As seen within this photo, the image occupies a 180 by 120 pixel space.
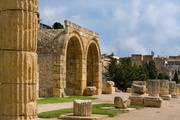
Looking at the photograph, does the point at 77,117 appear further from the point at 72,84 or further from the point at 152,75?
the point at 152,75

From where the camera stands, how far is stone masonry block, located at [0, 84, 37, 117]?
775cm

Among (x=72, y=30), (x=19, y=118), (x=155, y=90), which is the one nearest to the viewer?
(x=19, y=118)

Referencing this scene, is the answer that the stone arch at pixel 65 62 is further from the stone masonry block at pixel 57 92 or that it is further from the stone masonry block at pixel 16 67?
the stone masonry block at pixel 16 67

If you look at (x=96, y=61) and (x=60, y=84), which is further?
(x=96, y=61)

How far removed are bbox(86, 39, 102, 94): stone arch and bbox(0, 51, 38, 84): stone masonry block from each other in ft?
69.6

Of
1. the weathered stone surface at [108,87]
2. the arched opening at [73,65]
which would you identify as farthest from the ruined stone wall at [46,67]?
the weathered stone surface at [108,87]

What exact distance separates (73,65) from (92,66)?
3.47 m

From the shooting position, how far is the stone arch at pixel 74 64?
2593 cm

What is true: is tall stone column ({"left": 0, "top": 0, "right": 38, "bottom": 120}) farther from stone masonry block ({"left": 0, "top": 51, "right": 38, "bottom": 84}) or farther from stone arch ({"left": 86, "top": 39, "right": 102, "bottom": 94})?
stone arch ({"left": 86, "top": 39, "right": 102, "bottom": 94})

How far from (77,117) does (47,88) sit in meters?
11.2

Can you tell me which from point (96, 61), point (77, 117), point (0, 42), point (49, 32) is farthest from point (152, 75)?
point (0, 42)

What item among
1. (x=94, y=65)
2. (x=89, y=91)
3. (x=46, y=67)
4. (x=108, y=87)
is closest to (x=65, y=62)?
(x=46, y=67)

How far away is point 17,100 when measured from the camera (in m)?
7.75

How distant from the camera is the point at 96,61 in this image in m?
29.4
